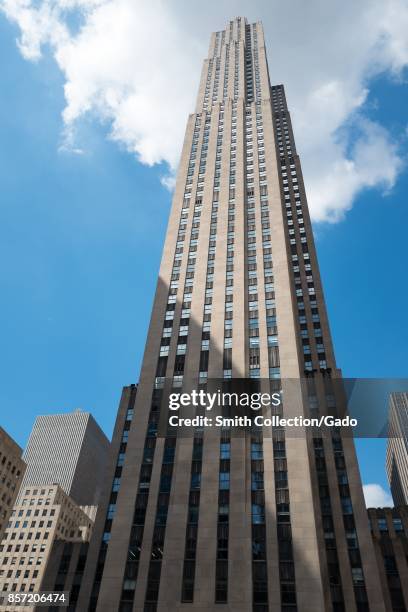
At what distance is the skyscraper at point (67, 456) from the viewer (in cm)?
17512

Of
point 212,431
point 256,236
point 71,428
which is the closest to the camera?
point 212,431

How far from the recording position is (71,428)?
19312cm

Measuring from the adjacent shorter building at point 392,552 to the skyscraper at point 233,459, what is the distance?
8022 mm

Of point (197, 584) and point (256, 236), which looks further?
point (256, 236)

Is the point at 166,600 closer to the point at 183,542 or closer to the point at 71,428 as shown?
the point at 183,542

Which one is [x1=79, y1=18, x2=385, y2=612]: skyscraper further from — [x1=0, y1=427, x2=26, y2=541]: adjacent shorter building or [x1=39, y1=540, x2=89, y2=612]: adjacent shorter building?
[x1=0, y1=427, x2=26, y2=541]: adjacent shorter building

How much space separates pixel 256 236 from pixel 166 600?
57856 millimetres

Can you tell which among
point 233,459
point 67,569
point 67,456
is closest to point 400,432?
point 67,456

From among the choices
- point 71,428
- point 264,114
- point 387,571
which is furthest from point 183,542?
point 71,428

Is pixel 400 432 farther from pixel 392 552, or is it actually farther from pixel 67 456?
pixel 392 552

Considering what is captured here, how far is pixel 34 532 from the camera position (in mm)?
133875

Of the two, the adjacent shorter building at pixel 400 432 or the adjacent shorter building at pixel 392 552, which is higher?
the adjacent shorter building at pixel 400 432

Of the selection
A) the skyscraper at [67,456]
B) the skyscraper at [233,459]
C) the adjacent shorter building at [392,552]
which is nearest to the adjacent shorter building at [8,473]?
the skyscraper at [233,459]

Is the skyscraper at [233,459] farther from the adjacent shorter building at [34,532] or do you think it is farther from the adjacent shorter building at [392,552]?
the adjacent shorter building at [34,532]
